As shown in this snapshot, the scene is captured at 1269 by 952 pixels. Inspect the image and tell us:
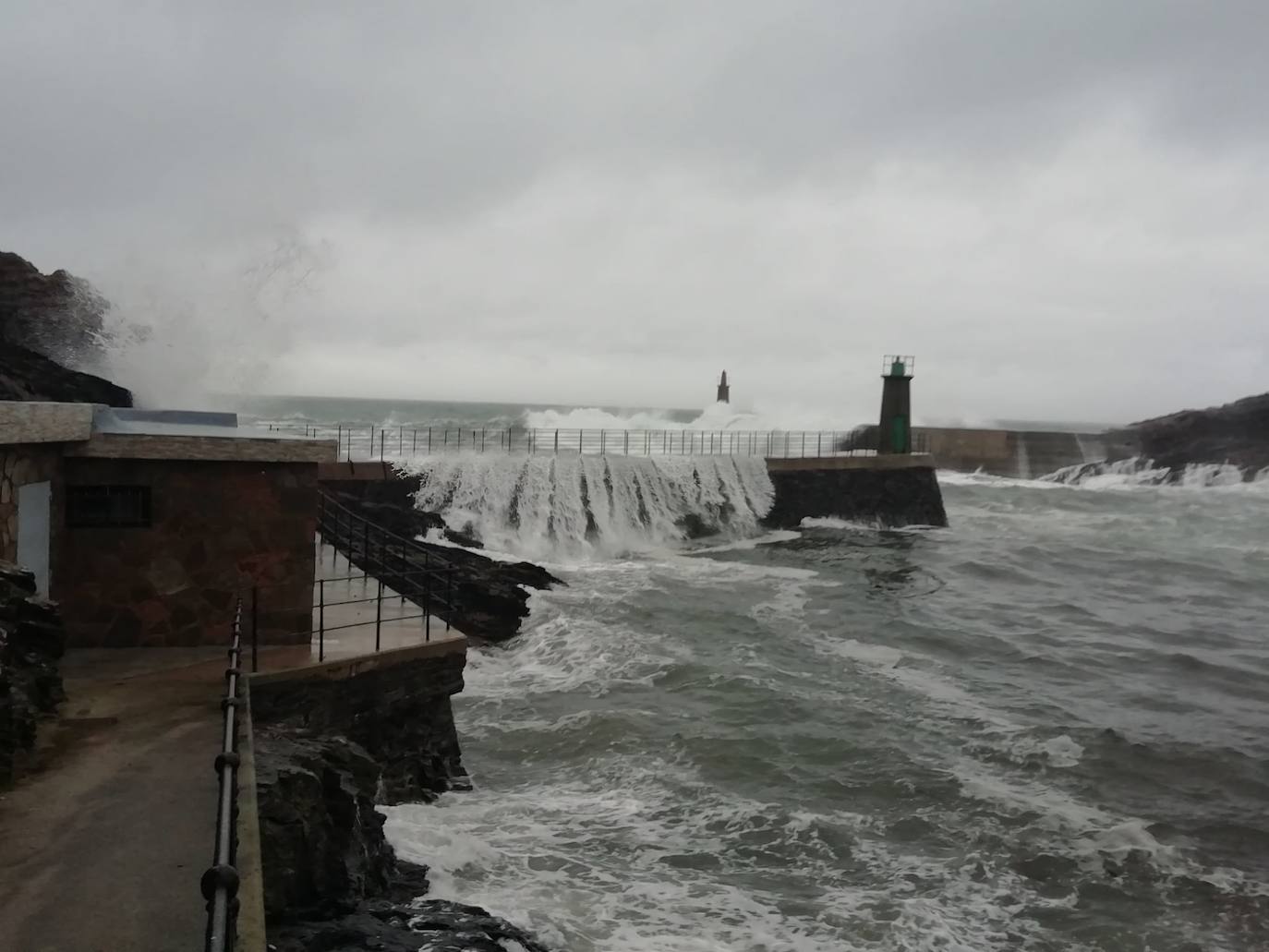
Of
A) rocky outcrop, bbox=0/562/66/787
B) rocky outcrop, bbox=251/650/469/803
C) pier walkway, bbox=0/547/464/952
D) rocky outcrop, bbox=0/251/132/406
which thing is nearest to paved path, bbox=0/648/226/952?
pier walkway, bbox=0/547/464/952

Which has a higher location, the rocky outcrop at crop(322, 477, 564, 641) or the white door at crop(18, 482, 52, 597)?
the white door at crop(18, 482, 52, 597)

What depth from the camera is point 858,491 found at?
31.2 metres

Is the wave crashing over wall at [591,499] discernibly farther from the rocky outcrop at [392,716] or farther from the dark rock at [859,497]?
the rocky outcrop at [392,716]

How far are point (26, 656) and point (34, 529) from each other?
1486 mm

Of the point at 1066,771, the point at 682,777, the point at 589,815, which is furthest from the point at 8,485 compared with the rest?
the point at 1066,771

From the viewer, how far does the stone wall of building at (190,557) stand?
23.9 feet

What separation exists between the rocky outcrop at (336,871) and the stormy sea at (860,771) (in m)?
0.62

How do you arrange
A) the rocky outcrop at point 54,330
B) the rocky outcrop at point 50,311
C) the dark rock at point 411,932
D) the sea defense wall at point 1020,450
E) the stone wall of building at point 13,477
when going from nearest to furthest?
1. the dark rock at point 411,932
2. the stone wall of building at point 13,477
3. the rocky outcrop at point 54,330
4. the rocky outcrop at point 50,311
5. the sea defense wall at point 1020,450

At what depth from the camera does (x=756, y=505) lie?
1142 inches

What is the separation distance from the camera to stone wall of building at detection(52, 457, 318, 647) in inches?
287

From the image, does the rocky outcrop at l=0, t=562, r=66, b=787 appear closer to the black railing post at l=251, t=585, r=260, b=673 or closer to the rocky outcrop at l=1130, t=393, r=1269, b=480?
the black railing post at l=251, t=585, r=260, b=673

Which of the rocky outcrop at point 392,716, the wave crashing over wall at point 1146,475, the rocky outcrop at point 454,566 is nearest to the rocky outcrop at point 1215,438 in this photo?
the wave crashing over wall at point 1146,475

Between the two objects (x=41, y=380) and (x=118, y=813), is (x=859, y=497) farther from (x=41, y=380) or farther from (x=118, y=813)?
(x=118, y=813)

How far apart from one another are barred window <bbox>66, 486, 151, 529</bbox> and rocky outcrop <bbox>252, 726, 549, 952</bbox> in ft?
7.84
